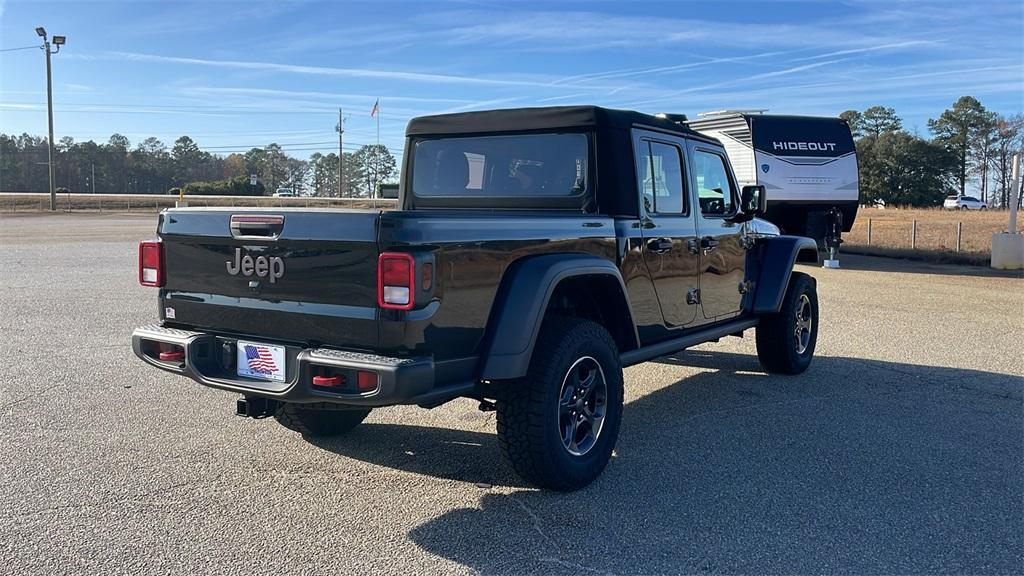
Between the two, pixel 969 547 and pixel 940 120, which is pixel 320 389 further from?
pixel 940 120

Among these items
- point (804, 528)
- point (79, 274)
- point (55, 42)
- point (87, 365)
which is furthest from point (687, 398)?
point (55, 42)

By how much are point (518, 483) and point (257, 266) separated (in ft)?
5.69

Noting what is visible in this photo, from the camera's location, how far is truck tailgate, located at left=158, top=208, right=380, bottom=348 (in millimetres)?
3449

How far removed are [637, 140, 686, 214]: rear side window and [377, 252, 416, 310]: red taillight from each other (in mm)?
2036

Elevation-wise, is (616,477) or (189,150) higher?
(189,150)

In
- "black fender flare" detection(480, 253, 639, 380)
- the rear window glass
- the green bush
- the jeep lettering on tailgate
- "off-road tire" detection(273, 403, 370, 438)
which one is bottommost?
"off-road tire" detection(273, 403, 370, 438)

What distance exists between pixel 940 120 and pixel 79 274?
78796mm

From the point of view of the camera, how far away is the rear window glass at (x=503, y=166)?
492 centimetres

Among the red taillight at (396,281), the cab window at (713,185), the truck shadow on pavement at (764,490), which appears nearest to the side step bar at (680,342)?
the truck shadow on pavement at (764,490)

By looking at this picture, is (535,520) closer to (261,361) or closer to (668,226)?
(261,361)

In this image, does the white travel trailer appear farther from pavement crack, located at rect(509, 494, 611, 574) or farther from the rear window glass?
pavement crack, located at rect(509, 494, 611, 574)

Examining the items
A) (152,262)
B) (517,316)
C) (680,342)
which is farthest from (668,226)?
(152,262)

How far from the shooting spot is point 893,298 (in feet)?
39.2

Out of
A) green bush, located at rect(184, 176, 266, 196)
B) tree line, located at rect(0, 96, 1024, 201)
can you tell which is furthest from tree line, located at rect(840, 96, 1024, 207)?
green bush, located at rect(184, 176, 266, 196)
